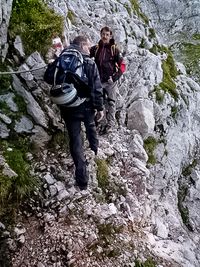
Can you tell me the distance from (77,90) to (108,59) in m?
2.55

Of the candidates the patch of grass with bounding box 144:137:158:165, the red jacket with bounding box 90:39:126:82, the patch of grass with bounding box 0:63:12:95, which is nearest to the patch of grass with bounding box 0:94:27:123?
the patch of grass with bounding box 0:63:12:95

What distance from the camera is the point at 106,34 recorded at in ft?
33.6

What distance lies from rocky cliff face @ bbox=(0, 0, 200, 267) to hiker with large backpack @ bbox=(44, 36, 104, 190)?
0.81 m

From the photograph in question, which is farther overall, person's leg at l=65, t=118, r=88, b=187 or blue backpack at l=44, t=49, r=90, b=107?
person's leg at l=65, t=118, r=88, b=187

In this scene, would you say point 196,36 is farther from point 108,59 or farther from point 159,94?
point 108,59

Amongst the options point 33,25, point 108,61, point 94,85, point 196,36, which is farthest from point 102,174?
point 196,36

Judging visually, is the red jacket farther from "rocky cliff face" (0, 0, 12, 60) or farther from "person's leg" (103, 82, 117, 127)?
"rocky cliff face" (0, 0, 12, 60)

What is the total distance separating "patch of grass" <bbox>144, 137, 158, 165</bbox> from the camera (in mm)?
12766

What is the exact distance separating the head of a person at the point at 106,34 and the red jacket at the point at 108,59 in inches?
4.2

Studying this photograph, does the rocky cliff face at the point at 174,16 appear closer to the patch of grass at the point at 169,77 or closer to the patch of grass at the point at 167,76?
the patch of grass at the point at 167,76

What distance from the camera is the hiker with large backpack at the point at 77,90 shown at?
8.22 m

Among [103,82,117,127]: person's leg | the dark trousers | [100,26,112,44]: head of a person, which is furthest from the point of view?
A: [103,82,117,127]: person's leg

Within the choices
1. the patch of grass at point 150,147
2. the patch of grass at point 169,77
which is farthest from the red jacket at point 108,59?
the patch of grass at point 169,77

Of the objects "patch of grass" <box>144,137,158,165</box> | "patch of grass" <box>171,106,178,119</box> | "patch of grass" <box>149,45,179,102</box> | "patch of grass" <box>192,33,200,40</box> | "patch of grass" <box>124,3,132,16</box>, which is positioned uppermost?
"patch of grass" <box>124,3,132,16</box>
